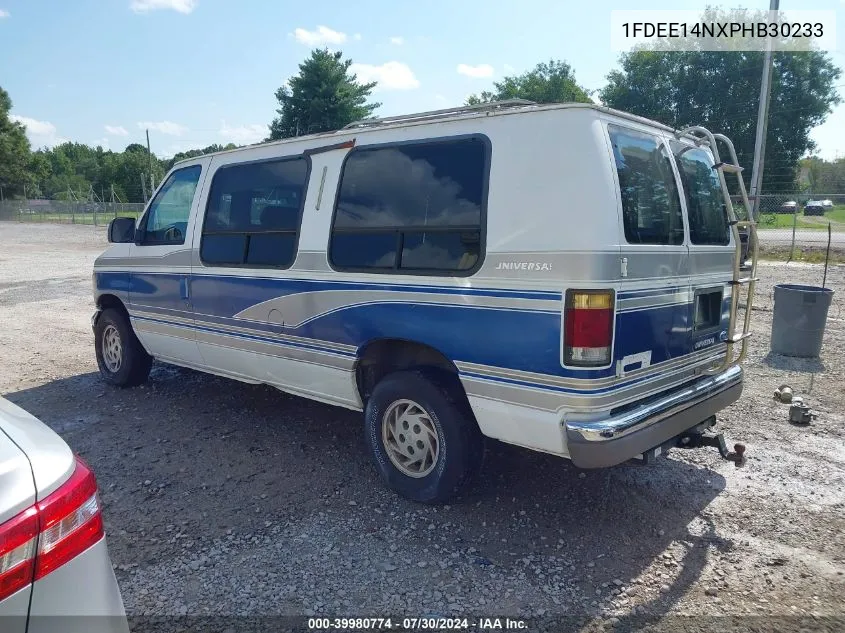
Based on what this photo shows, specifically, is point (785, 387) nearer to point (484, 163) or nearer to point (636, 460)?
point (636, 460)

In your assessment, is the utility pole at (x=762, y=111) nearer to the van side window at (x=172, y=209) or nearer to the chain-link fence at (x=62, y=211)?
the van side window at (x=172, y=209)

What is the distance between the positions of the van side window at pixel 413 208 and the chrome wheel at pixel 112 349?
343 centimetres

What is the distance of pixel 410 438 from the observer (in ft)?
13.2

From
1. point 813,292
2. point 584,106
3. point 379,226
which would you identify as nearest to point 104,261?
point 379,226

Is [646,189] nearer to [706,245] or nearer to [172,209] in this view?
[706,245]

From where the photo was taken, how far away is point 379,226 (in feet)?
13.2

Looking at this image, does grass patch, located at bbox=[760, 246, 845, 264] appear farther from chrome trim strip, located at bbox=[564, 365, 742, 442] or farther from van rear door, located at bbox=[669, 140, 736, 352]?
chrome trim strip, located at bbox=[564, 365, 742, 442]


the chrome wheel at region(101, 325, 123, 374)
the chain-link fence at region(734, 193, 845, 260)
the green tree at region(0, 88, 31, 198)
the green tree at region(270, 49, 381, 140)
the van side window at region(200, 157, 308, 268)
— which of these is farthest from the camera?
the green tree at region(0, 88, 31, 198)

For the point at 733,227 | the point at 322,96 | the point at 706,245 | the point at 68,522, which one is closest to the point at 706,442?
the point at 706,245

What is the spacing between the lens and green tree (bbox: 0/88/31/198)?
59.7m

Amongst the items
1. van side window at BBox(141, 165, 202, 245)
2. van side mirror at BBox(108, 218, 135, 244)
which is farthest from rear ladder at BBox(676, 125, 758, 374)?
van side mirror at BBox(108, 218, 135, 244)

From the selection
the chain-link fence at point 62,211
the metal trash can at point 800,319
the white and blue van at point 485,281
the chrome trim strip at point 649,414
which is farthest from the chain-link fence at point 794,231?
the chain-link fence at point 62,211

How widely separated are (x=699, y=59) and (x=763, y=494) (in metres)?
43.4

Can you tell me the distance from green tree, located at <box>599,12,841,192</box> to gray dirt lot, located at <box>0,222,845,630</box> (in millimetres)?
38138
